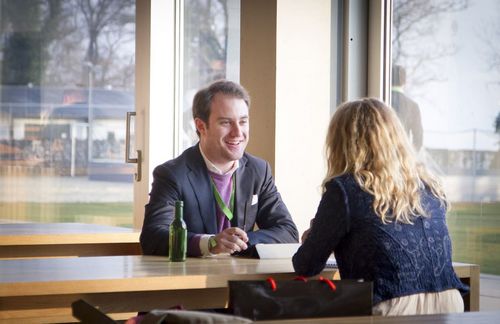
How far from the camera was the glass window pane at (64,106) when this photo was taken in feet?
30.8

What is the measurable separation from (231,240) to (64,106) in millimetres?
6903

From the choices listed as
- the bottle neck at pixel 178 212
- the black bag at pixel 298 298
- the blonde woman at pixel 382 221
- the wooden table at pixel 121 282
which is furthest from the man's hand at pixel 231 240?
the black bag at pixel 298 298

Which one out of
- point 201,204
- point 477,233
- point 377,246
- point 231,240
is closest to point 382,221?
point 377,246

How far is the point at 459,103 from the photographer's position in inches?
175

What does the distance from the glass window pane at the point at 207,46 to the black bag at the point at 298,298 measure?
3.77 m

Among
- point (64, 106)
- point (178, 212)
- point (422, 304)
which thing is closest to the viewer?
point (422, 304)

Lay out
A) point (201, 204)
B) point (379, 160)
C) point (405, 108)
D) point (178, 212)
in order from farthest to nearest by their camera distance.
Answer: point (405, 108), point (201, 204), point (178, 212), point (379, 160)

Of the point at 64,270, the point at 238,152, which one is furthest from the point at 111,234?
the point at 64,270

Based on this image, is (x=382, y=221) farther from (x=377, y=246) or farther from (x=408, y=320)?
(x=408, y=320)

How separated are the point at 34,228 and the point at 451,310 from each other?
294cm

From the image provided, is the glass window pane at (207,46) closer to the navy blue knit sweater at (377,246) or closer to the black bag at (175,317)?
the navy blue knit sweater at (377,246)

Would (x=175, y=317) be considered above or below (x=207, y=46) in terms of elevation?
below

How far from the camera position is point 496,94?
4.19 metres

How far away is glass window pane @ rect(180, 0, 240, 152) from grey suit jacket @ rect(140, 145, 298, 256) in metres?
2.02
